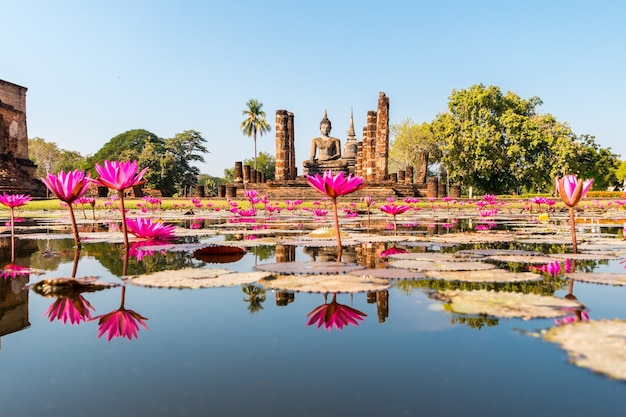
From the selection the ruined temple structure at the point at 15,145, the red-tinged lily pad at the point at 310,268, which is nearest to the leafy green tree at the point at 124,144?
the ruined temple structure at the point at 15,145

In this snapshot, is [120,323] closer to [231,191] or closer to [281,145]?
[231,191]

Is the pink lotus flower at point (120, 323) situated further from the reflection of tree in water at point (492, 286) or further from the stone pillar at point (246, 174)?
the stone pillar at point (246, 174)

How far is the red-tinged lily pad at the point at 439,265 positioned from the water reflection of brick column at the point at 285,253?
0.89 metres

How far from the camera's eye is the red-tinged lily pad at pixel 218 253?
3.88m

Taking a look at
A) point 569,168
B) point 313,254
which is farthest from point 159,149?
point 313,254

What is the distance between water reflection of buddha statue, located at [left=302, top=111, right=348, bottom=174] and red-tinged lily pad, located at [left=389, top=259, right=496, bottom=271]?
33.9 meters

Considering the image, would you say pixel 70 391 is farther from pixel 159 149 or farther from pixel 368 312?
pixel 159 149

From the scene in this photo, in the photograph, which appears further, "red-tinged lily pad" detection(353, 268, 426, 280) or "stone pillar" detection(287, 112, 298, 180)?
"stone pillar" detection(287, 112, 298, 180)

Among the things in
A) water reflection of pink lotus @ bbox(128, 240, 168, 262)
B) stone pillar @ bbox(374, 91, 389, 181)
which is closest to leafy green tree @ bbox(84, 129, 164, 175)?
stone pillar @ bbox(374, 91, 389, 181)

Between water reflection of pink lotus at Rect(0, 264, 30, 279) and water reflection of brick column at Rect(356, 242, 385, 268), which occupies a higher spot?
water reflection of pink lotus at Rect(0, 264, 30, 279)

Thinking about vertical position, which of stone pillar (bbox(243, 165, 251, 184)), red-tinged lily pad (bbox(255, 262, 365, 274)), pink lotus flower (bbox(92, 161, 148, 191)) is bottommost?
red-tinged lily pad (bbox(255, 262, 365, 274))

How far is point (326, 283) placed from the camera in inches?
98.3

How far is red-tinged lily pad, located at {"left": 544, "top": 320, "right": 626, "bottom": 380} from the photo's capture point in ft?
4.36

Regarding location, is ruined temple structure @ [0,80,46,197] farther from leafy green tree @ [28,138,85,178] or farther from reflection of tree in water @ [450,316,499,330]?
reflection of tree in water @ [450,316,499,330]
